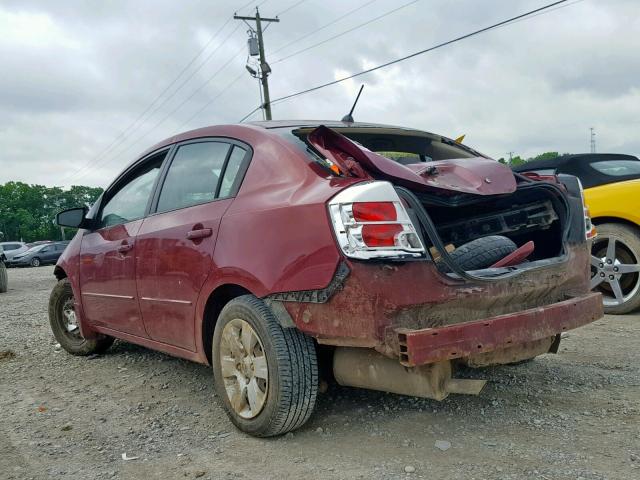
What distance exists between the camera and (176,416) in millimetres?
3348

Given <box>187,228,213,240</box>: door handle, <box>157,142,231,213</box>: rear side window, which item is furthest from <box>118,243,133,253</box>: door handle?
<box>187,228,213,240</box>: door handle

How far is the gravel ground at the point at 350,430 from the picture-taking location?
2529 mm

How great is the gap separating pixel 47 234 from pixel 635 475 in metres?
91.0

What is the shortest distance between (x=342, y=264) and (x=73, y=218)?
305 centimetres

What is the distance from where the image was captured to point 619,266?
542 cm

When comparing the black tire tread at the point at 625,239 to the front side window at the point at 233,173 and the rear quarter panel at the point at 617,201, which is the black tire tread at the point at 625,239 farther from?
the front side window at the point at 233,173

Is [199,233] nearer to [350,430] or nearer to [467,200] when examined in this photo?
[350,430]

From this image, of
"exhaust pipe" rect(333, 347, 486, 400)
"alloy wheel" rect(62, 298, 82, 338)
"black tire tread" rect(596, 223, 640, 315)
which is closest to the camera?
"exhaust pipe" rect(333, 347, 486, 400)

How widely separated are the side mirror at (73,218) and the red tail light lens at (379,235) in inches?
119

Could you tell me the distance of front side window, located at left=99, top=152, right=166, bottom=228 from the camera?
13.0 feet

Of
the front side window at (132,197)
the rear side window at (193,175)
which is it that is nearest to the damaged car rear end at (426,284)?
the rear side window at (193,175)

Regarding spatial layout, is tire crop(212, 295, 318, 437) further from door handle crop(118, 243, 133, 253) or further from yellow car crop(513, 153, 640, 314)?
yellow car crop(513, 153, 640, 314)

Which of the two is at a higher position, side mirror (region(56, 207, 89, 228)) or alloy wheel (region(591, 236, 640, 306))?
side mirror (region(56, 207, 89, 228))

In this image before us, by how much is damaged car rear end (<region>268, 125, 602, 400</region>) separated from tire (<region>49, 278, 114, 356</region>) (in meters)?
2.88
